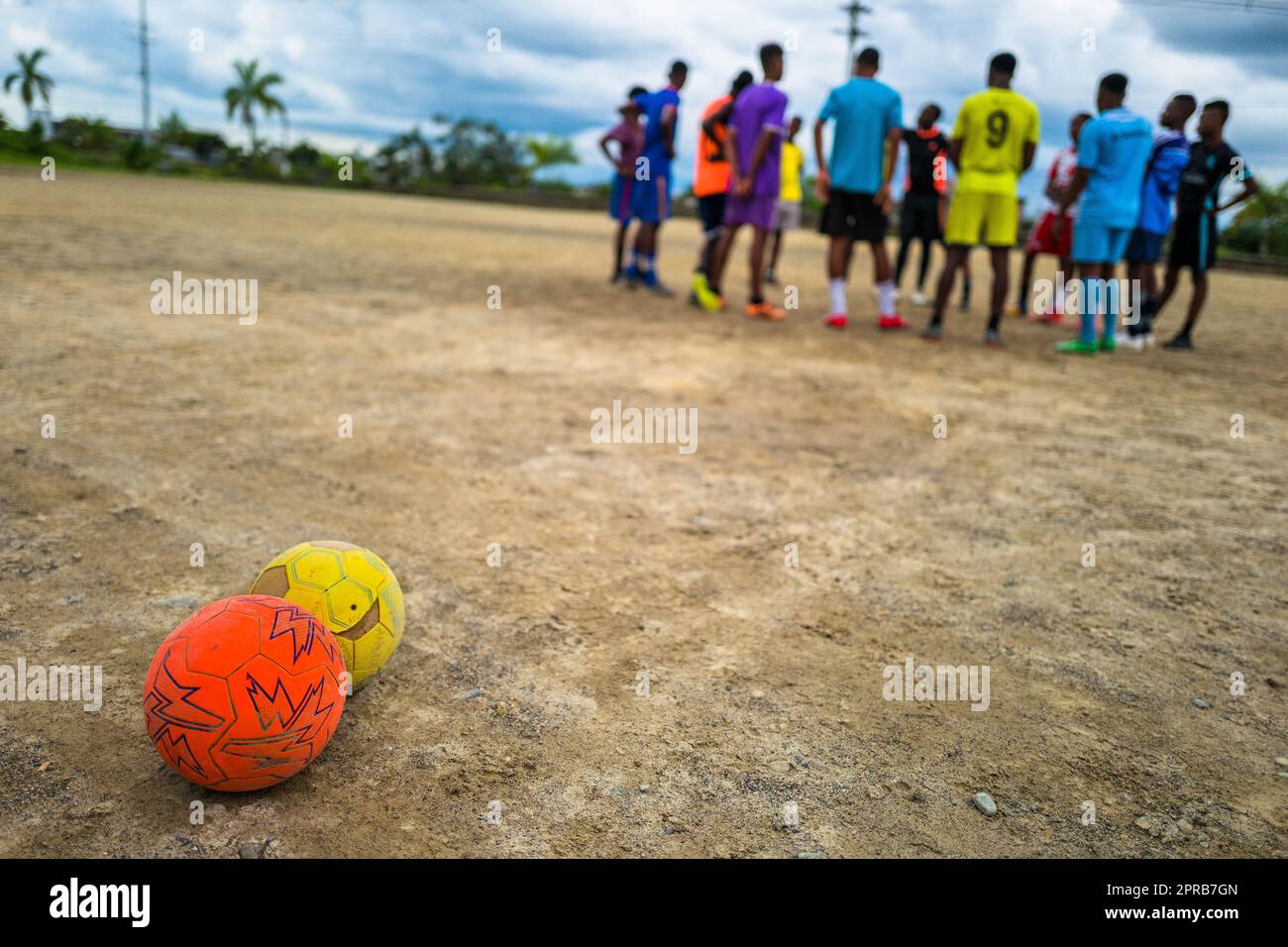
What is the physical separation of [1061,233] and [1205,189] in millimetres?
1377

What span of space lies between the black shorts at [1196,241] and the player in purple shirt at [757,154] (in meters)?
4.30

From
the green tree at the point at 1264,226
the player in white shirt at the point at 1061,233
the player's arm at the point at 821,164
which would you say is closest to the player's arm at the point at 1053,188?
the player in white shirt at the point at 1061,233

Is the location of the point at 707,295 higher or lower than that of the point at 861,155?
lower

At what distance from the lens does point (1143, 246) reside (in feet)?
29.4

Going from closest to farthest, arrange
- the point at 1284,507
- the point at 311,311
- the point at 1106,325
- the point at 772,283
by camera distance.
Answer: the point at 1284,507
the point at 311,311
the point at 1106,325
the point at 772,283

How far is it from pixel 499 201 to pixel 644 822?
43.6 metres

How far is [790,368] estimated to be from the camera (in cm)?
746

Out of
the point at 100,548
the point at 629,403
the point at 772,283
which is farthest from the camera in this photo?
the point at 772,283

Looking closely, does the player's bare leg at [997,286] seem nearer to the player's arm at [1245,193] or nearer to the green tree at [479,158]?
the player's arm at [1245,193]

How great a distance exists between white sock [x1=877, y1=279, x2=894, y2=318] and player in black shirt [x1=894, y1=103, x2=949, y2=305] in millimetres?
842

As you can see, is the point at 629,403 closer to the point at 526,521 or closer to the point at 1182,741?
the point at 526,521
